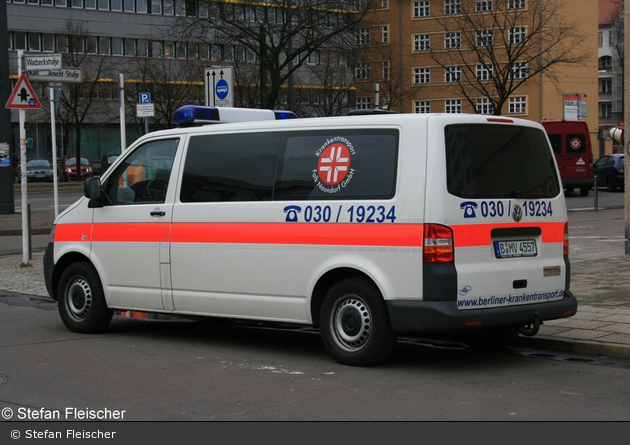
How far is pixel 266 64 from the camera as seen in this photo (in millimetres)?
36594

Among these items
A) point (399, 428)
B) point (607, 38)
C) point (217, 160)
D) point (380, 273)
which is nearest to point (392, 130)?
point (380, 273)

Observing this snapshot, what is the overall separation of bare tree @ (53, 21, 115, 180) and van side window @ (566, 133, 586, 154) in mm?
30615

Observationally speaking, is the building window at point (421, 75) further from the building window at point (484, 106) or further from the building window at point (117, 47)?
the building window at point (117, 47)

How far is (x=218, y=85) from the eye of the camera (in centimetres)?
1551

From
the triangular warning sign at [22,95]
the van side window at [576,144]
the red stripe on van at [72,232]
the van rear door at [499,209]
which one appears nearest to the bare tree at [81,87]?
the van side window at [576,144]

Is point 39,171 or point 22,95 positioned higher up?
point 22,95

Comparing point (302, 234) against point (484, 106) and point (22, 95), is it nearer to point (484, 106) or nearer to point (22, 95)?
point (22, 95)

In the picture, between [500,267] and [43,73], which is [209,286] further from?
[43,73]

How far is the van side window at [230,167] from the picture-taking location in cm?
801

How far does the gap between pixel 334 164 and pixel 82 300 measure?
11.2 feet

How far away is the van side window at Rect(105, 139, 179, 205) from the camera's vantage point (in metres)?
8.81

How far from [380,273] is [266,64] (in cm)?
3027

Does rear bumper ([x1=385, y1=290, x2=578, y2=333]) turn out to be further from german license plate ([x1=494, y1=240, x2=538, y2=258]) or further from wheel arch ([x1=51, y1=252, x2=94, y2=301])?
wheel arch ([x1=51, y1=252, x2=94, y2=301])

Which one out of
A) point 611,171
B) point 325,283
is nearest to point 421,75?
point 611,171
